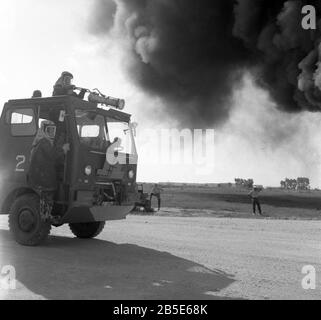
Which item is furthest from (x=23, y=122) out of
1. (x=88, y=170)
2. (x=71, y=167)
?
(x=88, y=170)

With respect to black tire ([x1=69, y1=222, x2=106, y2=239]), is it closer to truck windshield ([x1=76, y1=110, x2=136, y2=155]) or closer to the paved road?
the paved road

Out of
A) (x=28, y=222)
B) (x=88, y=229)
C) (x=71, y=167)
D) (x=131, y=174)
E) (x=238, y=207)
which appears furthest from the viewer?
(x=238, y=207)

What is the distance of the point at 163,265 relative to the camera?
6.05 metres

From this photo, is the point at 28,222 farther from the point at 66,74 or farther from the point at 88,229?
the point at 66,74

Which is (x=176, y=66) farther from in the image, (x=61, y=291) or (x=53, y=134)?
(x=61, y=291)

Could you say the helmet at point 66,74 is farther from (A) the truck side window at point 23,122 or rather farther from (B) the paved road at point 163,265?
(B) the paved road at point 163,265

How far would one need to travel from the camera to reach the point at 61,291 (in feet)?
14.9

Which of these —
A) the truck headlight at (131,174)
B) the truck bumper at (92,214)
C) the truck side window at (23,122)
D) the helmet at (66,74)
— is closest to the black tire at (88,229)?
the truck bumper at (92,214)

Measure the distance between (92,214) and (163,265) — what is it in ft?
5.54

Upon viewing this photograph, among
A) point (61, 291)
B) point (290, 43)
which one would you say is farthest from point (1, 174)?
point (290, 43)

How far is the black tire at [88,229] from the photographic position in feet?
27.8

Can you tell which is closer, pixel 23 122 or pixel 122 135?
pixel 23 122

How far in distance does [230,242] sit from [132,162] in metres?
2.41
